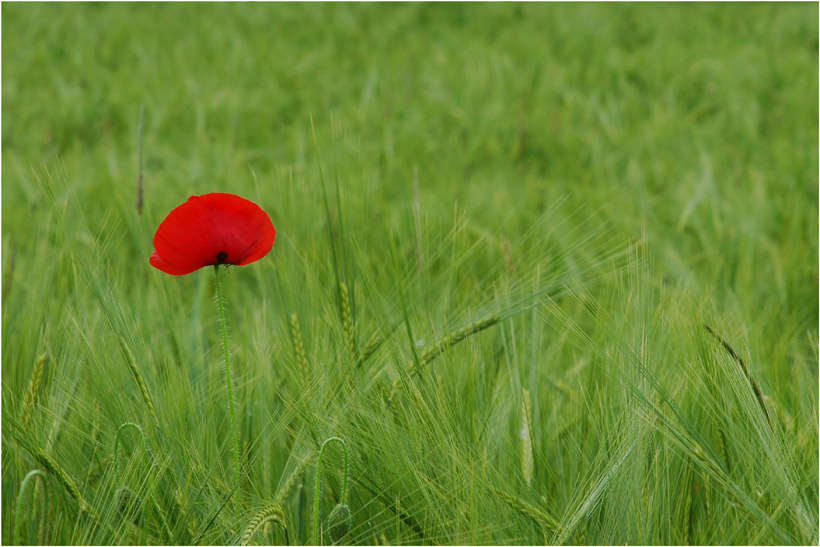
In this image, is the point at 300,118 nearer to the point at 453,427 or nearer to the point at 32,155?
the point at 32,155

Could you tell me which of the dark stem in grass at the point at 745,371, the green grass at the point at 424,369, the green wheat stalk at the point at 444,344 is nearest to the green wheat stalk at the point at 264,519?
the green grass at the point at 424,369

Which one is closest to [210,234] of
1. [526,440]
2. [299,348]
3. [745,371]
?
[299,348]

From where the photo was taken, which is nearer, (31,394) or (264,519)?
(264,519)

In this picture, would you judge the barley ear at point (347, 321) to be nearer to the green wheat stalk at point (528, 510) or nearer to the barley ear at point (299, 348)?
the barley ear at point (299, 348)

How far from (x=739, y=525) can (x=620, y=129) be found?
1527 mm

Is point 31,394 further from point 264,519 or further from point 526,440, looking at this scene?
point 526,440

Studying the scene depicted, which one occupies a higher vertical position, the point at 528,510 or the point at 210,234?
the point at 210,234

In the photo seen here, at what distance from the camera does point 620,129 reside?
73.6 inches

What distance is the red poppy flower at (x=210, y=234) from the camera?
44 cm

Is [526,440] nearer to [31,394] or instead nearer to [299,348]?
[299,348]

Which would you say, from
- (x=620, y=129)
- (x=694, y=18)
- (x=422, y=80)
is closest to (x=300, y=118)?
(x=422, y=80)

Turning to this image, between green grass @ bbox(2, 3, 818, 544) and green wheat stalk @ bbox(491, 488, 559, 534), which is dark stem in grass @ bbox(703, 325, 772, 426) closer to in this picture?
green grass @ bbox(2, 3, 818, 544)

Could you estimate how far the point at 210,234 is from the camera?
0.45 metres

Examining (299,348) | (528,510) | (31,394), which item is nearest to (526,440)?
(528,510)
